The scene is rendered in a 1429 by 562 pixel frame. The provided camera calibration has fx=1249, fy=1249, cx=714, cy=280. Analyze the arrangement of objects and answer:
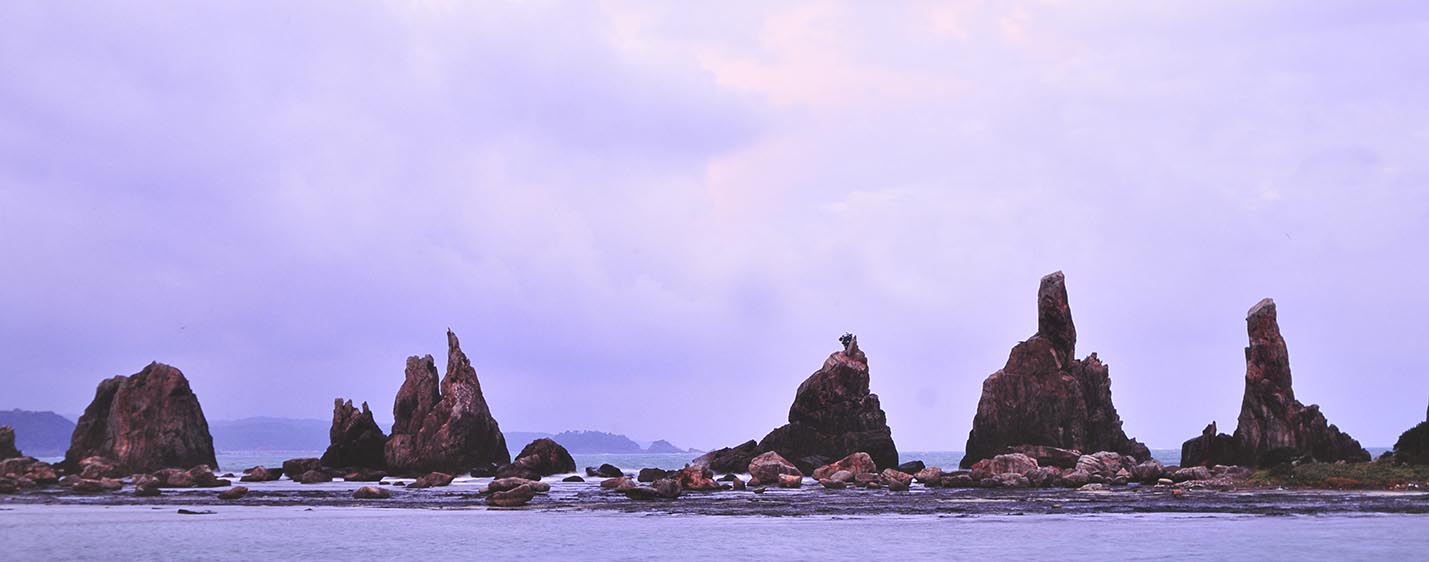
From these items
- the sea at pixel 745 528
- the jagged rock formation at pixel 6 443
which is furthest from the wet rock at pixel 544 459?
the jagged rock formation at pixel 6 443

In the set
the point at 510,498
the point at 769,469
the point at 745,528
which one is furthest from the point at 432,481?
the point at 745,528

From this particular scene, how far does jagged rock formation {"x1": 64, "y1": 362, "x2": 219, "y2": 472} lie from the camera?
115 meters

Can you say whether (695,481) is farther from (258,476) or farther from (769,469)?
(258,476)

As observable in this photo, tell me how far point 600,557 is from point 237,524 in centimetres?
2332

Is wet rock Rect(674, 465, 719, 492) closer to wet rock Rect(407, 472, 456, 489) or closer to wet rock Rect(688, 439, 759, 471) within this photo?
wet rock Rect(407, 472, 456, 489)

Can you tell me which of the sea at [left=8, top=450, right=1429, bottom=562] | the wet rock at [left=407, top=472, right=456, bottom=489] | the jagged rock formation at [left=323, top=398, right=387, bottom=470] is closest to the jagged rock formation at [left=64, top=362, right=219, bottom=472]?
the jagged rock formation at [left=323, top=398, right=387, bottom=470]

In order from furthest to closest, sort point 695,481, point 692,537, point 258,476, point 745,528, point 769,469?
point 258,476
point 769,469
point 695,481
point 745,528
point 692,537

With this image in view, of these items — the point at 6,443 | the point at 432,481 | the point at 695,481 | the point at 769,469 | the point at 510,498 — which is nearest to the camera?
the point at 510,498

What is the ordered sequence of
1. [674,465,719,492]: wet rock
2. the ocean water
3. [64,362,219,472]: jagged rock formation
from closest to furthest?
the ocean water → [674,465,719,492]: wet rock → [64,362,219,472]: jagged rock formation

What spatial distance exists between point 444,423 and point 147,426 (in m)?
28.0

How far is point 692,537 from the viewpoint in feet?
161

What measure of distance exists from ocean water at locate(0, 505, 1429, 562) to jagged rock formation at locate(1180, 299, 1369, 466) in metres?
42.6

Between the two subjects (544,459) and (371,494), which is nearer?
(371,494)

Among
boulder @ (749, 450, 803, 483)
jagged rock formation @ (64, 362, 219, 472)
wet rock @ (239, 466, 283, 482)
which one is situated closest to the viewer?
boulder @ (749, 450, 803, 483)
